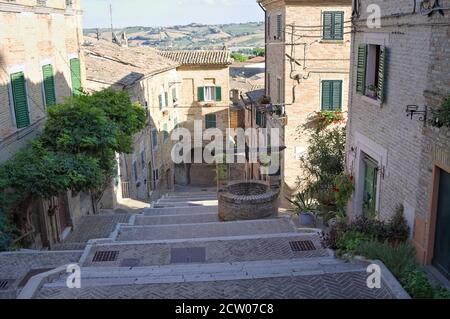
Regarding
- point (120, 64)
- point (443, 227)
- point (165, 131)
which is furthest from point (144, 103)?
point (443, 227)

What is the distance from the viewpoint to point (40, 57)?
14.9 meters

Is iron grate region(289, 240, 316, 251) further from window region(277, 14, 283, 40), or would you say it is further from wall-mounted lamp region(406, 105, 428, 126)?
window region(277, 14, 283, 40)

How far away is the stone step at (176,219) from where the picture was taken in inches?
621

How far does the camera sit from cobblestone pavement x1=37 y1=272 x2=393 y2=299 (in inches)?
285

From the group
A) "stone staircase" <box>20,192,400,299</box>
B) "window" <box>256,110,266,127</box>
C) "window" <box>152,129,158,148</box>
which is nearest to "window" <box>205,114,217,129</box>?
"window" <box>152,129,158,148</box>

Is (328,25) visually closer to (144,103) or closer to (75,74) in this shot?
(75,74)

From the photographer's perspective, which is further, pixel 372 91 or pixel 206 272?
pixel 372 91

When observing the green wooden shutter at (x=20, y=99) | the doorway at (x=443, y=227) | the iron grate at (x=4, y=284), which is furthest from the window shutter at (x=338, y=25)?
the iron grate at (x=4, y=284)

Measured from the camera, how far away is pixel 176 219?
16.2 metres

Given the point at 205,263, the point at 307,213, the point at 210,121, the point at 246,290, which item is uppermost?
the point at 246,290

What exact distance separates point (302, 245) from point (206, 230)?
3.53m
